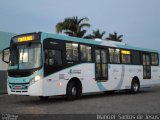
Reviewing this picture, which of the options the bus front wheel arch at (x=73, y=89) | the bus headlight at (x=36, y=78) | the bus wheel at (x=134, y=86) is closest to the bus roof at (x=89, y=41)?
the bus headlight at (x=36, y=78)

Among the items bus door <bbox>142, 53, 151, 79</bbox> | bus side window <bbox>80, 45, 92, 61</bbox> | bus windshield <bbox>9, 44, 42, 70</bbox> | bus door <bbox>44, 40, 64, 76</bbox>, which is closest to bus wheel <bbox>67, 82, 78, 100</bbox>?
bus door <bbox>44, 40, 64, 76</bbox>

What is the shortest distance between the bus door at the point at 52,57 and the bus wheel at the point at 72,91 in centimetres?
129

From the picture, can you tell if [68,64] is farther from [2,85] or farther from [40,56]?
[2,85]

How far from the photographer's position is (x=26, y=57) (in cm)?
1733

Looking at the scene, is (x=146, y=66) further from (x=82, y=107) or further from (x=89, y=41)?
(x=82, y=107)

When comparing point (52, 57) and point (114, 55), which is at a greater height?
point (114, 55)

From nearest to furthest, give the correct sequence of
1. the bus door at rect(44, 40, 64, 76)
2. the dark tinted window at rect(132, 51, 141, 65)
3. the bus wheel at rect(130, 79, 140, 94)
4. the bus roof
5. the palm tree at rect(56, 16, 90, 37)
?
1. the bus door at rect(44, 40, 64, 76)
2. the bus roof
3. the bus wheel at rect(130, 79, 140, 94)
4. the dark tinted window at rect(132, 51, 141, 65)
5. the palm tree at rect(56, 16, 90, 37)

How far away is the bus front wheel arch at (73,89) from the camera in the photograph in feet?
61.5

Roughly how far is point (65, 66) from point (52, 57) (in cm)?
109

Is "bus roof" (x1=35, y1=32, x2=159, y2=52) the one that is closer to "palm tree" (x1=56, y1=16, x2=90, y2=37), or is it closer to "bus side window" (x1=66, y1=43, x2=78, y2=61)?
"bus side window" (x1=66, y1=43, x2=78, y2=61)

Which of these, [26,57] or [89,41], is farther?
[89,41]

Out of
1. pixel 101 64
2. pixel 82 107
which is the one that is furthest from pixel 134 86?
pixel 82 107

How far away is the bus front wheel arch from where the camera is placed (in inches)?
738

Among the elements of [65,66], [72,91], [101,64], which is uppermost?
[101,64]
